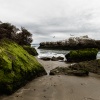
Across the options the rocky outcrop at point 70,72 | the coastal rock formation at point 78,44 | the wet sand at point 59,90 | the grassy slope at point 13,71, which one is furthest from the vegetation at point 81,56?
the coastal rock formation at point 78,44

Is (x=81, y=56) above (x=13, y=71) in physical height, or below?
below

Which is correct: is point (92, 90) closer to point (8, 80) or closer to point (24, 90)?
point (24, 90)

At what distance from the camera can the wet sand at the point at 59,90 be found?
752 centimetres

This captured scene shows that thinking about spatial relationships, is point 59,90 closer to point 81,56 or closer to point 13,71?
point 13,71

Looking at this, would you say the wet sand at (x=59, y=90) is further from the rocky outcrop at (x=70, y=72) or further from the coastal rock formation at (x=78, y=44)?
the coastal rock formation at (x=78, y=44)

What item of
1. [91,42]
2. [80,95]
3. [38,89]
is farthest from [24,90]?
[91,42]

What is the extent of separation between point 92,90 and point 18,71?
9.79 feet

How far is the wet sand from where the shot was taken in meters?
7.52

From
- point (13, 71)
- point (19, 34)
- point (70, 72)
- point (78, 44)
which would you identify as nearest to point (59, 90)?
point (13, 71)

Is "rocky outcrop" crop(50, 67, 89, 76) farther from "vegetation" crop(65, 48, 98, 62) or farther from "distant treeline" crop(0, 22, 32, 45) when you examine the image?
"distant treeline" crop(0, 22, 32, 45)

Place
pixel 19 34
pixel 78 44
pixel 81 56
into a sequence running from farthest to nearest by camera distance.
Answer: pixel 78 44, pixel 19 34, pixel 81 56

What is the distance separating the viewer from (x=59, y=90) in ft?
27.6

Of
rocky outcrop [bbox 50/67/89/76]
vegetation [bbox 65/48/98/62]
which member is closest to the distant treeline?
vegetation [bbox 65/48/98/62]

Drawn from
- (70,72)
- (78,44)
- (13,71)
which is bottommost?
(70,72)
